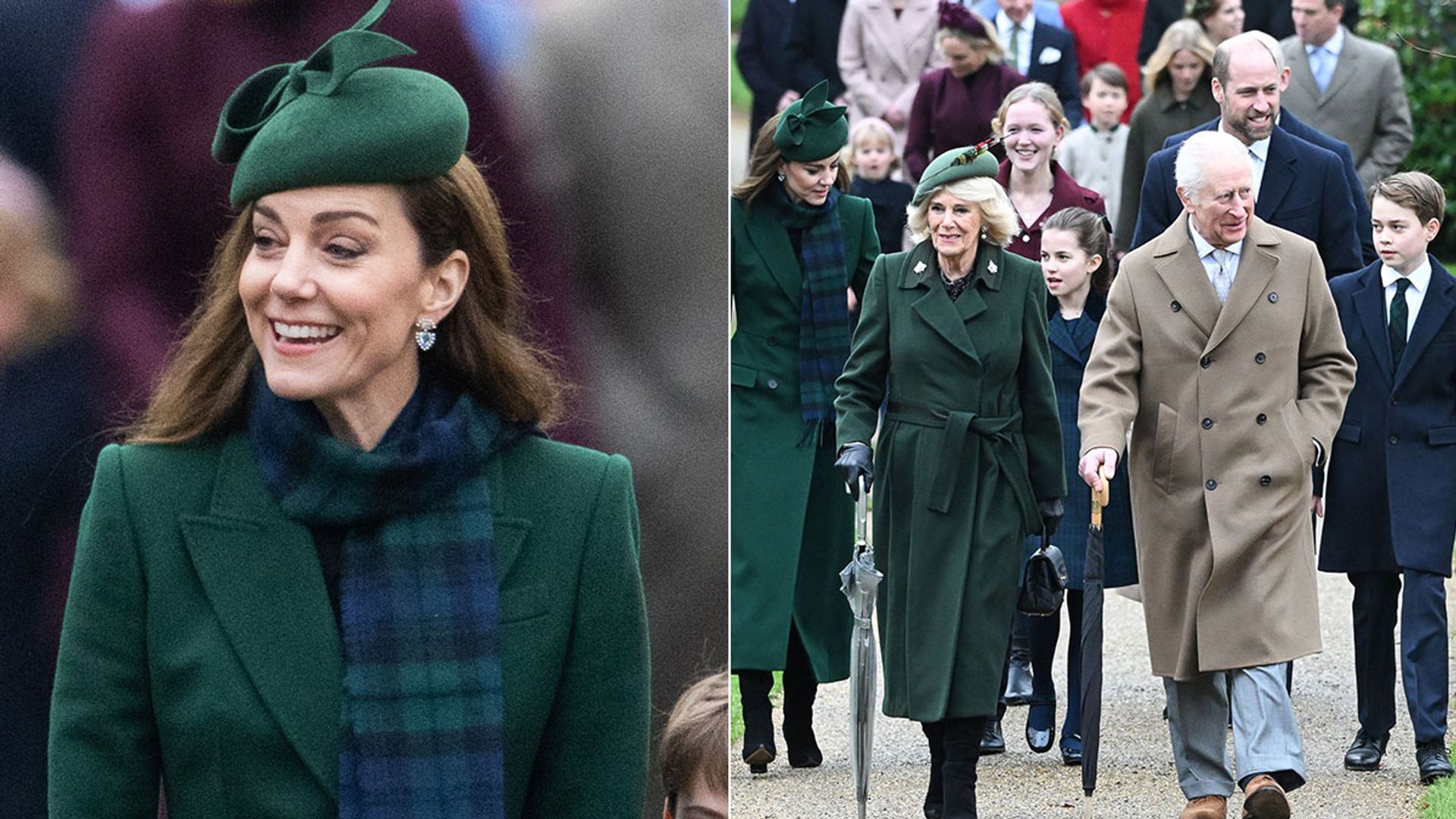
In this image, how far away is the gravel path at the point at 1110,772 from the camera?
23.4ft

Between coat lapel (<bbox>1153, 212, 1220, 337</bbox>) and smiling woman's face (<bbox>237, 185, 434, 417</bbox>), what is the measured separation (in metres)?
3.69

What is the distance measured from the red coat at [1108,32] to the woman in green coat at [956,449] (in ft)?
21.6

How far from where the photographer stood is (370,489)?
3.47m

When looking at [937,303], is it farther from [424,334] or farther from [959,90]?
[959,90]

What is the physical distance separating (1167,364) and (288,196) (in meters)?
3.84

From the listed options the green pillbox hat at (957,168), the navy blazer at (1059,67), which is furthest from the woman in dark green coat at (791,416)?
the navy blazer at (1059,67)

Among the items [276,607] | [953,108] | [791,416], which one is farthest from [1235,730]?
[953,108]

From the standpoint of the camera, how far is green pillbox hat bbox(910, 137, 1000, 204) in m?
6.95

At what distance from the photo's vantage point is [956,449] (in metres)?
6.87

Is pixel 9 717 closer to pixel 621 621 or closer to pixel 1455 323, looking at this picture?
pixel 621 621

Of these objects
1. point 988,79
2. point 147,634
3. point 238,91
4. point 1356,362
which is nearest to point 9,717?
point 147,634

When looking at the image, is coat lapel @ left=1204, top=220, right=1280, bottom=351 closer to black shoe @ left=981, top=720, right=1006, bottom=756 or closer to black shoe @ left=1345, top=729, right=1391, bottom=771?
black shoe @ left=1345, top=729, right=1391, bottom=771

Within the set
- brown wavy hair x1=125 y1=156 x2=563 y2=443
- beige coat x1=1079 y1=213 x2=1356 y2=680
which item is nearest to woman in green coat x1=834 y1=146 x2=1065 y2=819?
beige coat x1=1079 y1=213 x2=1356 y2=680

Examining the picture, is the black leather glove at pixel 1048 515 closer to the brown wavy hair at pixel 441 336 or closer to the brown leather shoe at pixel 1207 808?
the brown leather shoe at pixel 1207 808
